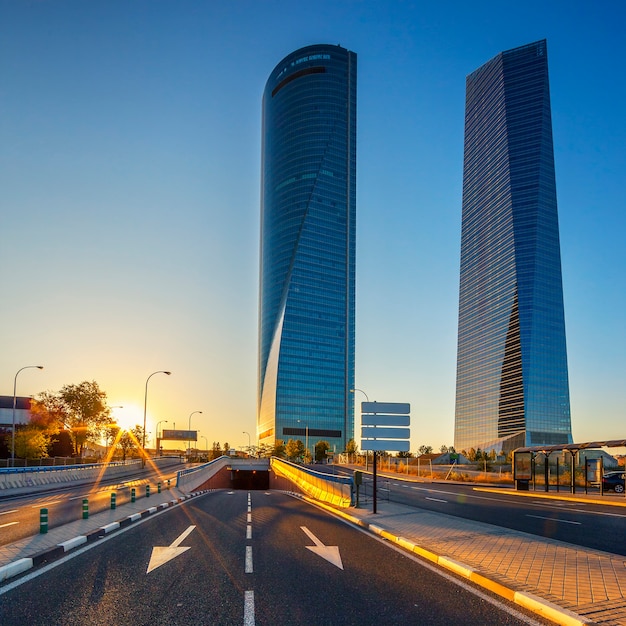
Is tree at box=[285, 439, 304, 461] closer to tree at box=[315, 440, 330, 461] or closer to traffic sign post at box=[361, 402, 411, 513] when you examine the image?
tree at box=[315, 440, 330, 461]

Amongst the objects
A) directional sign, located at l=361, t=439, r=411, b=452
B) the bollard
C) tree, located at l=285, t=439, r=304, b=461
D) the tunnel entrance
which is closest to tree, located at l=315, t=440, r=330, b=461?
tree, located at l=285, t=439, r=304, b=461

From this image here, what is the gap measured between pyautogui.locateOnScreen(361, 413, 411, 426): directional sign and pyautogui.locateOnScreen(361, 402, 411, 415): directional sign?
0.16m

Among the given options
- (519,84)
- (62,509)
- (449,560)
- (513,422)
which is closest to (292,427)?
(513,422)

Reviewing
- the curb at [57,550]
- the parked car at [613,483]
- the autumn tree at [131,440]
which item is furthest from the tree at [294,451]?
the curb at [57,550]

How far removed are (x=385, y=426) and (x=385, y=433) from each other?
27cm

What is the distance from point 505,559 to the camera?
1035cm

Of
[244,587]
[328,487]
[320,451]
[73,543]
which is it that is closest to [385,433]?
[328,487]

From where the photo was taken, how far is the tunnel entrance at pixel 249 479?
82.9 meters

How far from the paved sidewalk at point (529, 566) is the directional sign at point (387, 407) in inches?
175

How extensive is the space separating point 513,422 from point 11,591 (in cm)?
16825

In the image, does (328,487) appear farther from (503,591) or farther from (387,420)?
(503,591)

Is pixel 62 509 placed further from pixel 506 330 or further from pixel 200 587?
pixel 506 330

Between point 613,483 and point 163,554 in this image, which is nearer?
point 163,554

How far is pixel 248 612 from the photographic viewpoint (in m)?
7.02
